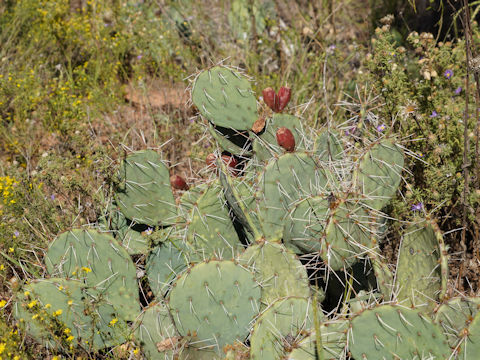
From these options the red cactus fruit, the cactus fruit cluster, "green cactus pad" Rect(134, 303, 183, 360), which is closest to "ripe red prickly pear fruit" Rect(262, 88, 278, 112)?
the cactus fruit cluster

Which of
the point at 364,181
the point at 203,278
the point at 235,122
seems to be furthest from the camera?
the point at 235,122

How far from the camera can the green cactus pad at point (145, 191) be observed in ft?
8.32

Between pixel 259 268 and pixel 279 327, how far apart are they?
0.94 feet

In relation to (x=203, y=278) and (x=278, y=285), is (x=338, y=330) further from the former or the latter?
(x=203, y=278)

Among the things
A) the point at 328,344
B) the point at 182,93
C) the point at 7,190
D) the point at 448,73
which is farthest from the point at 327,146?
the point at 182,93

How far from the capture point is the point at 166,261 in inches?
97.0

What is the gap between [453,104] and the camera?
A: 287 centimetres

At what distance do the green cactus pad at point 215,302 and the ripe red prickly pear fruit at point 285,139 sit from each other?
0.61 metres

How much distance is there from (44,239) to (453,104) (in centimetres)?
227

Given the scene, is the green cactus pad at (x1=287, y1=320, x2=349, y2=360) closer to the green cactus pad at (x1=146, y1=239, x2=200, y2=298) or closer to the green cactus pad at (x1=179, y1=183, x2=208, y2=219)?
the green cactus pad at (x1=146, y1=239, x2=200, y2=298)

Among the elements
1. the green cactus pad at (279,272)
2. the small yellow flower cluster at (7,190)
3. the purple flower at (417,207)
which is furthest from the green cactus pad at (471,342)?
the small yellow flower cluster at (7,190)

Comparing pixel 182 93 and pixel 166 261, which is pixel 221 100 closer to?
pixel 166 261

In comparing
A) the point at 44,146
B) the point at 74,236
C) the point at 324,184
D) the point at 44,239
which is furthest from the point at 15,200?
the point at 324,184

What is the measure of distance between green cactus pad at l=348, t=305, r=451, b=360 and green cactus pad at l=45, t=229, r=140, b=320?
1.06 metres
